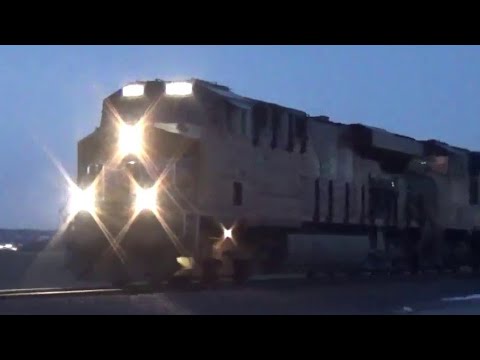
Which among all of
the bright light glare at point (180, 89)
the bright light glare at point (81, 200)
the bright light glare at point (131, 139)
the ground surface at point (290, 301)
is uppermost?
the bright light glare at point (180, 89)

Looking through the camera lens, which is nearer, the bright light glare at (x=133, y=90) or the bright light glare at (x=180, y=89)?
the bright light glare at (x=180, y=89)

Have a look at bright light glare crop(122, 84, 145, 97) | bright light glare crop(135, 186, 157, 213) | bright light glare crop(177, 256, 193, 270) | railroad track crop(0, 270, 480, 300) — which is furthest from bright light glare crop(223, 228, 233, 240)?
bright light glare crop(122, 84, 145, 97)

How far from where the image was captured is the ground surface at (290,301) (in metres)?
13.9

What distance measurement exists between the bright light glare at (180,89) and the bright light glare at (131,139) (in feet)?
3.82

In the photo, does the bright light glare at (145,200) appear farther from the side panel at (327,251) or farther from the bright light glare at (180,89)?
the side panel at (327,251)

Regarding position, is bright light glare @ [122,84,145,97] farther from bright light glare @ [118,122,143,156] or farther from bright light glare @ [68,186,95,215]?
bright light glare @ [68,186,95,215]

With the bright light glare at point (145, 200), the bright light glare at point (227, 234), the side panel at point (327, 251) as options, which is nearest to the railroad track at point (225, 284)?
the side panel at point (327, 251)

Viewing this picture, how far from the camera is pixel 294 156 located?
23.0 meters

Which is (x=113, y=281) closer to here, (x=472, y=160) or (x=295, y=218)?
(x=295, y=218)

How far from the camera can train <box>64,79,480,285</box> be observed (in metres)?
18.6

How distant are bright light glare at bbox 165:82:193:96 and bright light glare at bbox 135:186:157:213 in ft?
8.57

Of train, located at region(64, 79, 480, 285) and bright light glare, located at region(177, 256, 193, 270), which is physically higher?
train, located at region(64, 79, 480, 285)
